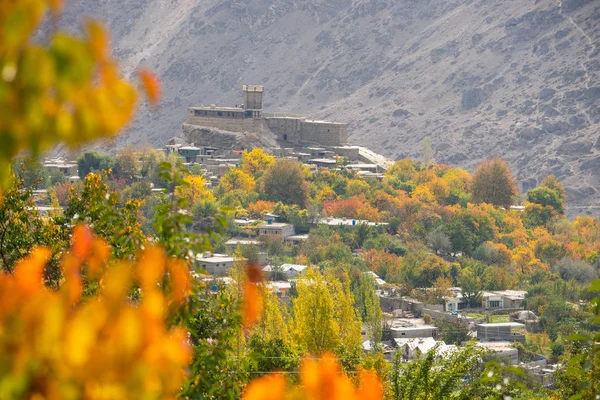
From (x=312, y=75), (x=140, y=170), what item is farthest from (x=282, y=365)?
(x=312, y=75)

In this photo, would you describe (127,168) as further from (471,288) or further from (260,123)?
(471,288)

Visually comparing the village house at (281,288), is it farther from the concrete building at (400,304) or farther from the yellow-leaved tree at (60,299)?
the yellow-leaved tree at (60,299)

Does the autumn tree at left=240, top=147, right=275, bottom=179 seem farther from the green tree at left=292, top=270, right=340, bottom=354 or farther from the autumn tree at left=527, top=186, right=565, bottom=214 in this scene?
the green tree at left=292, top=270, right=340, bottom=354

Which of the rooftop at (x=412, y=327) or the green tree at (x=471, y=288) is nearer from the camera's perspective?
the rooftop at (x=412, y=327)

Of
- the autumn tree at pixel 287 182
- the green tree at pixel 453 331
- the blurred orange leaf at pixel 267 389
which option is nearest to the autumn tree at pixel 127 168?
the autumn tree at pixel 287 182

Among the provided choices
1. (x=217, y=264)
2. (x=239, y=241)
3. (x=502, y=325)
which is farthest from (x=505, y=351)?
(x=239, y=241)

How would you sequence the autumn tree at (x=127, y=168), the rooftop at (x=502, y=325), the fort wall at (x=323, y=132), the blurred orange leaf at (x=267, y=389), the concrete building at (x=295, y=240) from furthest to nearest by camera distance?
the fort wall at (x=323, y=132)
the autumn tree at (x=127, y=168)
the concrete building at (x=295, y=240)
the rooftop at (x=502, y=325)
the blurred orange leaf at (x=267, y=389)
